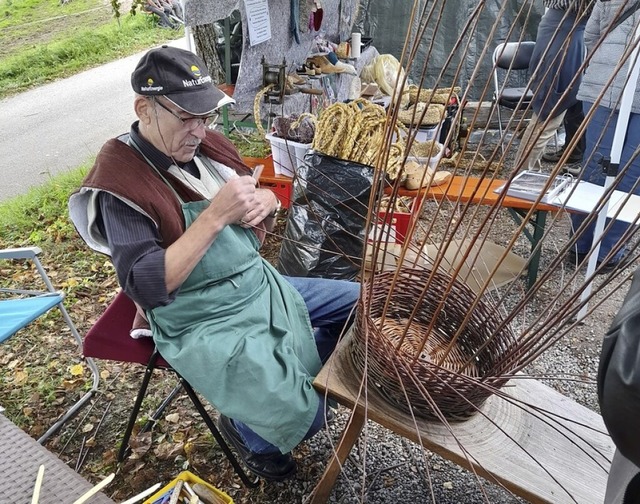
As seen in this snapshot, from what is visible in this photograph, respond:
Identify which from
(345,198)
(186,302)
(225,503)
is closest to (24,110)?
(345,198)

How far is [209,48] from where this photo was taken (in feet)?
16.2

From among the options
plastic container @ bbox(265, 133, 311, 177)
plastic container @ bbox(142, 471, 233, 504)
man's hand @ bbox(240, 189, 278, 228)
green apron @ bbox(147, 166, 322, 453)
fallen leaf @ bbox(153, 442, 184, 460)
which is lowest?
fallen leaf @ bbox(153, 442, 184, 460)

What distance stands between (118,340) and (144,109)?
32.0 inches

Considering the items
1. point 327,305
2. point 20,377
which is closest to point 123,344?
point 327,305

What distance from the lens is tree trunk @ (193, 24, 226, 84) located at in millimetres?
4867

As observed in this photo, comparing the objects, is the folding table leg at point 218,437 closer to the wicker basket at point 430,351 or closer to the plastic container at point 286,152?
the wicker basket at point 430,351

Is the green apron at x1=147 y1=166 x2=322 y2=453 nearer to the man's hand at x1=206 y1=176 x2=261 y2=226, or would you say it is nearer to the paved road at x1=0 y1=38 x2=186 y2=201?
the man's hand at x1=206 y1=176 x2=261 y2=226

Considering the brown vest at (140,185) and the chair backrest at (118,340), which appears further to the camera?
the chair backrest at (118,340)

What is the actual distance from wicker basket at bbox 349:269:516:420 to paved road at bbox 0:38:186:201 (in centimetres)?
465

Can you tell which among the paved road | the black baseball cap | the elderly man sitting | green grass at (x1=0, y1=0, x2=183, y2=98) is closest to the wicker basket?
the elderly man sitting

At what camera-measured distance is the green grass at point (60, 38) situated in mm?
8516

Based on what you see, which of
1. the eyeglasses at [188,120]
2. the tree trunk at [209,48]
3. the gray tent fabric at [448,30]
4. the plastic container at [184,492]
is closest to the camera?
the plastic container at [184,492]

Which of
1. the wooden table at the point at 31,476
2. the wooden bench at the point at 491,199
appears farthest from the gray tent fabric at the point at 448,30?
the wooden table at the point at 31,476

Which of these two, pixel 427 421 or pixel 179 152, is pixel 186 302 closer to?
pixel 179 152
